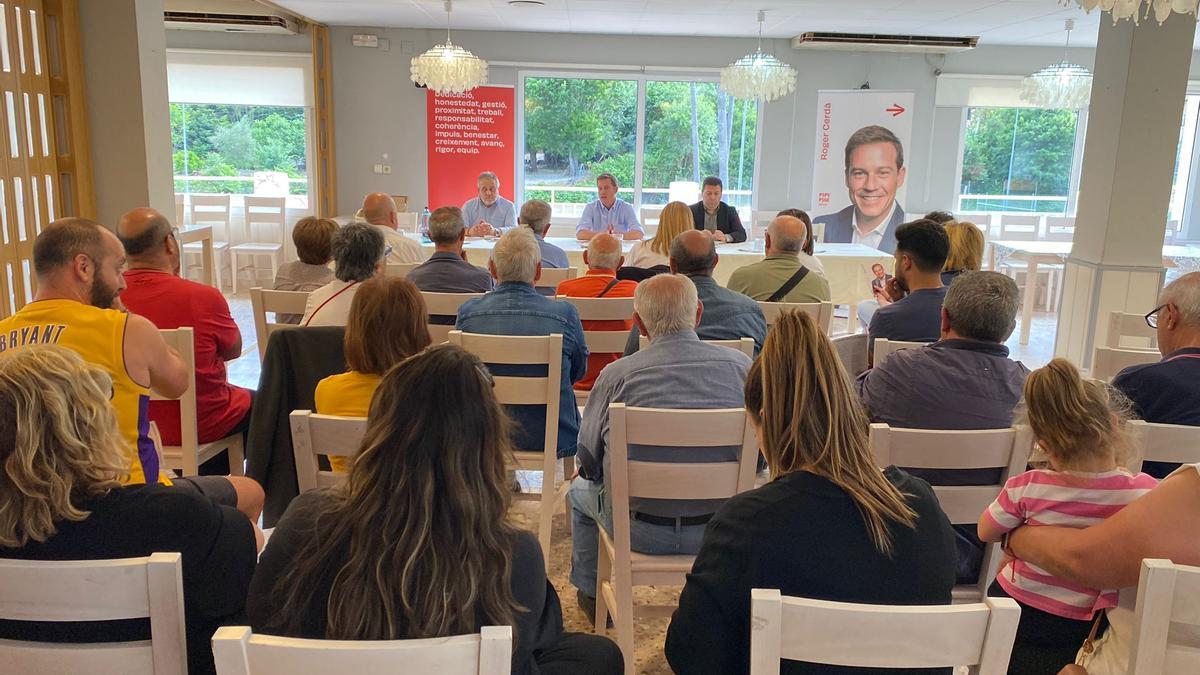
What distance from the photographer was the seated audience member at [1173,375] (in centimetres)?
232

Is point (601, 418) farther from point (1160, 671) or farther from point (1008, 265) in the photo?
point (1008, 265)

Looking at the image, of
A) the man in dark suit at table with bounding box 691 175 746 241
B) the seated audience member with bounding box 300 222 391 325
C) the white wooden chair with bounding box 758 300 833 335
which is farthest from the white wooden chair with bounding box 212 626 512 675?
the man in dark suit at table with bounding box 691 175 746 241

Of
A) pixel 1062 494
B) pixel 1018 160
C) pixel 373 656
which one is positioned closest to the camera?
pixel 373 656

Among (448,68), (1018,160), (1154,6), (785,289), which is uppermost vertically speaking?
(448,68)

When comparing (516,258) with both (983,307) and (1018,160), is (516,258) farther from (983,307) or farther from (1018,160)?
(1018,160)

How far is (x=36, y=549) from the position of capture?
1.38 metres

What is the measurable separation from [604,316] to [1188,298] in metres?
2.13

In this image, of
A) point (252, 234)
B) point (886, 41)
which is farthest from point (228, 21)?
point (886, 41)

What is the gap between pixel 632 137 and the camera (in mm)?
9906

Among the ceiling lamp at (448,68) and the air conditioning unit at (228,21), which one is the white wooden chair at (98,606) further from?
the air conditioning unit at (228,21)

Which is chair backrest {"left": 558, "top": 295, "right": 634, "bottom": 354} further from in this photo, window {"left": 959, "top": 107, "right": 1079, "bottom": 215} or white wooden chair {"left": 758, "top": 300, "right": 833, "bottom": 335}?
window {"left": 959, "top": 107, "right": 1079, "bottom": 215}

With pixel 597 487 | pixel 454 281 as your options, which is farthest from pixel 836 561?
pixel 454 281

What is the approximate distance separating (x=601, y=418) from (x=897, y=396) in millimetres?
823

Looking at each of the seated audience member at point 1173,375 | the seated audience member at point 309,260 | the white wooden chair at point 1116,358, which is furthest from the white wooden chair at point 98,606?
the white wooden chair at point 1116,358
